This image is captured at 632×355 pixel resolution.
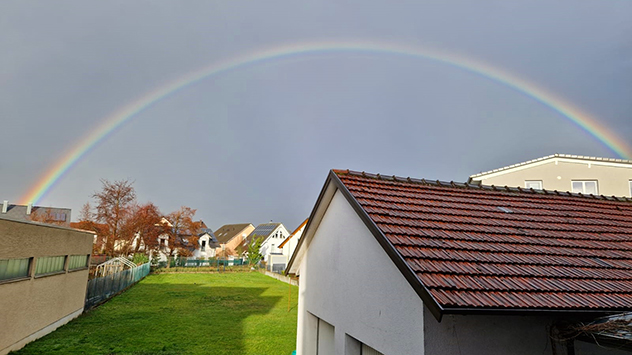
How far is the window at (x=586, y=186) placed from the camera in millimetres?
20242

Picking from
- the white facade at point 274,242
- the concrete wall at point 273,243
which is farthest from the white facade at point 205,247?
the concrete wall at point 273,243

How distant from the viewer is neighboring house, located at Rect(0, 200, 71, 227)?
43.0 meters

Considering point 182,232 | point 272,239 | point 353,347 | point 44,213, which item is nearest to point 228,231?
point 272,239

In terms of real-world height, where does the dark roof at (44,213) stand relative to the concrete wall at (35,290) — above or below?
above

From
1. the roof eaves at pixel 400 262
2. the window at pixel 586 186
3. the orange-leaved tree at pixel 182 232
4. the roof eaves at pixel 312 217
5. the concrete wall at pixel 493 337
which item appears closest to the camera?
the roof eaves at pixel 400 262

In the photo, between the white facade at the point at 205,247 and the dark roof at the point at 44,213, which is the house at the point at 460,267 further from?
the white facade at the point at 205,247

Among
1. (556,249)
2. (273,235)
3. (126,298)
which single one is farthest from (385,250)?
(273,235)

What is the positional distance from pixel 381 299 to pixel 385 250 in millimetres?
666

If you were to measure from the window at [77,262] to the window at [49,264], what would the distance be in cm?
59

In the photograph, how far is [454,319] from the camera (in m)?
3.33

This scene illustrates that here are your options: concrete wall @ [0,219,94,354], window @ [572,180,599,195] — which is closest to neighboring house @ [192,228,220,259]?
concrete wall @ [0,219,94,354]

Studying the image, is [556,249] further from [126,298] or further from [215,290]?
[215,290]

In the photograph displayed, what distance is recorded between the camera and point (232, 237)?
75.1 m

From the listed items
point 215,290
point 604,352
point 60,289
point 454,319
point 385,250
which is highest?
point 385,250
